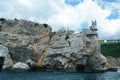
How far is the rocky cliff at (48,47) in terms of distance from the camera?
318ft

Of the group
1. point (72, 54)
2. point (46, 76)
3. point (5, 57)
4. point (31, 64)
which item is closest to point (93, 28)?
point (72, 54)

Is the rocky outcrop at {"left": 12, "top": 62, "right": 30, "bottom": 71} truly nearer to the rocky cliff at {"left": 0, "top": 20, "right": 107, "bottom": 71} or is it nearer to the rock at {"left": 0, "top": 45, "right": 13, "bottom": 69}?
the rocky cliff at {"left": 0, "top": 20, "right": 107, "bottom": 71}

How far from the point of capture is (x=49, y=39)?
4126 inches

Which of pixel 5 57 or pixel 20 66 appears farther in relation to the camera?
pixel 5 57

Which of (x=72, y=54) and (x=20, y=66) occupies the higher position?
(x=72, y=54)

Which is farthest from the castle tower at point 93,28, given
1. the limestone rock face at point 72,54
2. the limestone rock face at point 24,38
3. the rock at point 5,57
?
the rock at point 5,57

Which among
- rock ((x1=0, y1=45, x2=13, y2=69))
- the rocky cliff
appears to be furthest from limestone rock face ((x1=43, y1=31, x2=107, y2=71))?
rock ((x1=0, y1=45, x2=13, y2=69))

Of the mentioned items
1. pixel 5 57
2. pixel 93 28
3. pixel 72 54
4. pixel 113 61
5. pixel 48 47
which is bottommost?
pixel 113 61

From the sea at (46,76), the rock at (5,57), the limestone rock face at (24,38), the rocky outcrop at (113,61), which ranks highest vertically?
the limestone rock face at (24,38)

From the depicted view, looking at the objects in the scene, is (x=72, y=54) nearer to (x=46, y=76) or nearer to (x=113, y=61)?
(x=46, y=76)

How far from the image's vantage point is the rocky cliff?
3812 inches

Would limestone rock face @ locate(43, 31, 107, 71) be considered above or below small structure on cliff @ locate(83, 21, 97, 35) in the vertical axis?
below

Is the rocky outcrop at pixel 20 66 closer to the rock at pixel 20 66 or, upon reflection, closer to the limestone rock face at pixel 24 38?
the rock at pixel 20 66

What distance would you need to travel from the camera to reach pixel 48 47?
101 m
